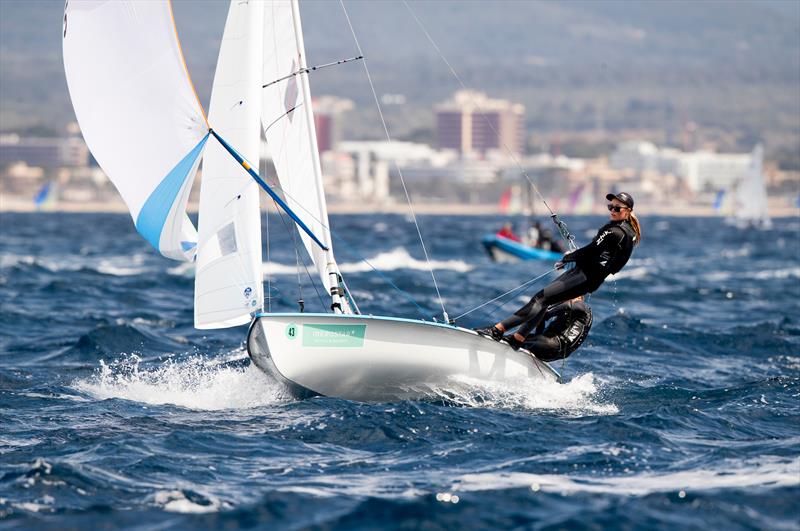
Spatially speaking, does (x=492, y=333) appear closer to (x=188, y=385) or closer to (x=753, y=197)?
(x=188, y=385)

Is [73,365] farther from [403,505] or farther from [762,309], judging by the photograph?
[762,309]

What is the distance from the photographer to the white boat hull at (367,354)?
11453 millimetres

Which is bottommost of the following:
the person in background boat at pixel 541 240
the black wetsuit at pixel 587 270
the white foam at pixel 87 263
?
the white foam at pixel 87 263

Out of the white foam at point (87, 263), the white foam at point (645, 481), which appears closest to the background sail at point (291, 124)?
the white foam at point (645, 481)

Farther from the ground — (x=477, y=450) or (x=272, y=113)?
(x=272, y=113)

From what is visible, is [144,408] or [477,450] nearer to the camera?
[477,450]

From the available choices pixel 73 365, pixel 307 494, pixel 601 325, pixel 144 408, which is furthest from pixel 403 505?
pixel 601 325

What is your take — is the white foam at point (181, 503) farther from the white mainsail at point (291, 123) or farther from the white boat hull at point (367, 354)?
the white mainsail at point (291, 123)

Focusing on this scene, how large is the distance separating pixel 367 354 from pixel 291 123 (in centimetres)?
275

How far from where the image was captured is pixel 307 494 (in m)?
8.98

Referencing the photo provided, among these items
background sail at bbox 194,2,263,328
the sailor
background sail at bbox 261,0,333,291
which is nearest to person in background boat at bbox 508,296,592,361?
background sail at bbox 261,0,333,291

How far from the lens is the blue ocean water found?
28.1ft

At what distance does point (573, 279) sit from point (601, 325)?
795 centimetres

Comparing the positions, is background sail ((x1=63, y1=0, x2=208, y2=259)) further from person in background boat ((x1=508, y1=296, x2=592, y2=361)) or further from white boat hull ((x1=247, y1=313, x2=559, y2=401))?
person in background boat ((x1=508, y1=296, x2=592, y2=361))
